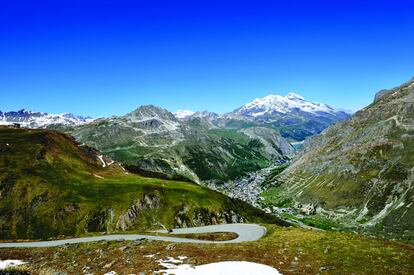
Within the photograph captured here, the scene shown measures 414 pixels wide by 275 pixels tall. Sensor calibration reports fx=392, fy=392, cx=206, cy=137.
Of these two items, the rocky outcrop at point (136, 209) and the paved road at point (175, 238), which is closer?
the paved road at point (175, 238)

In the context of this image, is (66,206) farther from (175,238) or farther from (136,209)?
(175,238)

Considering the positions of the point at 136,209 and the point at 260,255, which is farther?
the point at 136,209

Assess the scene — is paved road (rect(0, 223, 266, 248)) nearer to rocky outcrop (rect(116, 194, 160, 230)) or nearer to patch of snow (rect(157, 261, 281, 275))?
patch of snow (rect(157, 261, 281, 275))

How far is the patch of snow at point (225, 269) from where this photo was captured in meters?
46.9

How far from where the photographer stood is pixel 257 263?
51.0 m

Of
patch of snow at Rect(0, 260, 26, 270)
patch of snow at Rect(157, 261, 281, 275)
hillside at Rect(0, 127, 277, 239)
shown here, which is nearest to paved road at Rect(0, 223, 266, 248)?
patch of snow at Rect(0, 260, 26, 270)

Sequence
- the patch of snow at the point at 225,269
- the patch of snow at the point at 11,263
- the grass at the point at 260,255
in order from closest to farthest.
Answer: the patch of snow at the point at 225,269, the grass at the point at 260,255, the patch of snow at the point at 11,263

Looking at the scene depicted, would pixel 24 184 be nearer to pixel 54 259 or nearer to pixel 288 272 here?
pixel 54 259

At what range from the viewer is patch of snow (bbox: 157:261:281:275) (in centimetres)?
4687

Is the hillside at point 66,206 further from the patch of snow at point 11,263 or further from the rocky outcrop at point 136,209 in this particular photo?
the patch of snow at point 11,263

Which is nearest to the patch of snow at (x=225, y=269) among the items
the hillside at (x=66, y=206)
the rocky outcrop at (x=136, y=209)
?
the hillside at (x=66, y=206)

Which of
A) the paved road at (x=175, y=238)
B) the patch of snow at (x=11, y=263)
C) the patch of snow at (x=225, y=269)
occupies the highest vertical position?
the paved road at (x=175, y=238)

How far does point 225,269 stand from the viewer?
48.0m

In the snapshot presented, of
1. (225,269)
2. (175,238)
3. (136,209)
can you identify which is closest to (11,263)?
(175,238)
